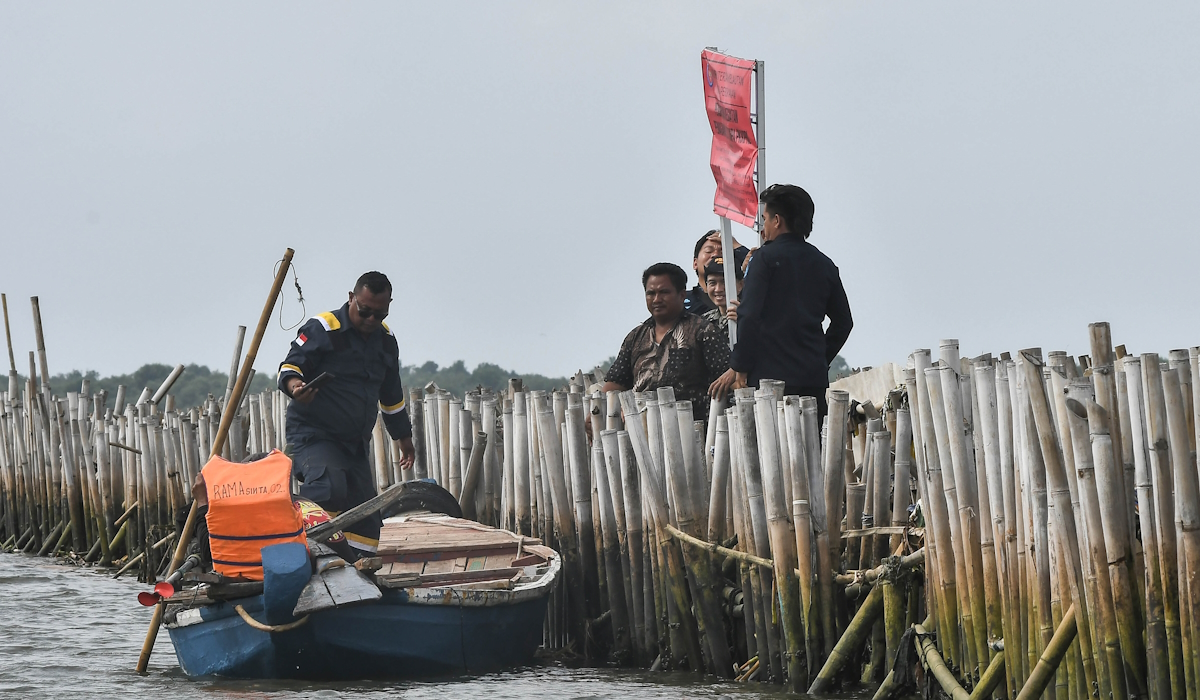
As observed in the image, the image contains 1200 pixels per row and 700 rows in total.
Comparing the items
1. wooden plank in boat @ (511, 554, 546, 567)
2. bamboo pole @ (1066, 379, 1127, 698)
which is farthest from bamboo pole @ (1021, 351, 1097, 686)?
wooden plank in boat @ (511, 554, 546, 567)

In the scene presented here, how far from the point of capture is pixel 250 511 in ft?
26.5

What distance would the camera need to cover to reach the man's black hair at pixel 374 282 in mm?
10172

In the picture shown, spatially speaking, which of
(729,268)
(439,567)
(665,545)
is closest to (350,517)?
(439,567)

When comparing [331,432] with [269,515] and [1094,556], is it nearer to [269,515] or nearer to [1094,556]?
[269,515]

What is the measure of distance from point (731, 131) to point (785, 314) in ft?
7.04

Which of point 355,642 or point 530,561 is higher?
point 530,561

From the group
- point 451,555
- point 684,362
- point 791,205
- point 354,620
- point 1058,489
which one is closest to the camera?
point 1058,489

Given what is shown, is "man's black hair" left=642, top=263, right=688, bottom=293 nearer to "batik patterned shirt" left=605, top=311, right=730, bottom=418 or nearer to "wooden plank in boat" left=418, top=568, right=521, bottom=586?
"batik patterned shirt" left=605, top=311, right=730, bottom=418

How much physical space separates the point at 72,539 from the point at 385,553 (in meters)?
10.5

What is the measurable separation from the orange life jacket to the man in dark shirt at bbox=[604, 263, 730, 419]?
8.55 feet

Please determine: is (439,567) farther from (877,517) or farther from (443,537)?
(877,517)

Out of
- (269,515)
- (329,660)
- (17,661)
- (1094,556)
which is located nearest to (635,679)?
(329,660)

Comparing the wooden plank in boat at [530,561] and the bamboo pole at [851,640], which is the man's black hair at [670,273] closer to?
the wooden plank in boat at [530,561]

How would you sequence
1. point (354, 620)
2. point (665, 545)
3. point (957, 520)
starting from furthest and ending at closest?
1. point (665, 545)
2. point (354, 620)
3. point (957, 520)
